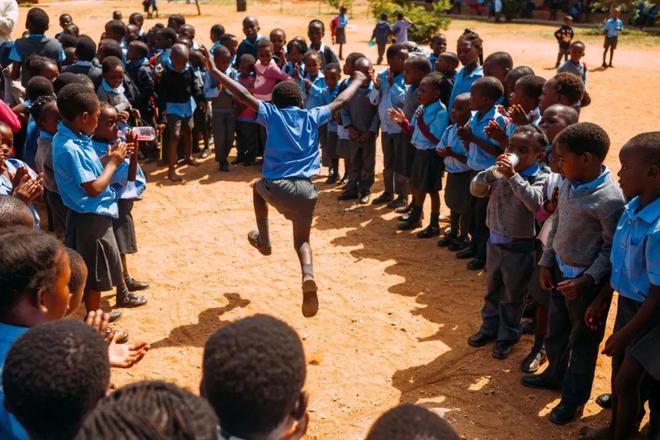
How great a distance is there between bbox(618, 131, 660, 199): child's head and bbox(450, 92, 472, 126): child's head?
280 centimetres

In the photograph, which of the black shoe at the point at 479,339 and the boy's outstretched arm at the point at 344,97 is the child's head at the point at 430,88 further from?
the black shoe at the point at 479,339

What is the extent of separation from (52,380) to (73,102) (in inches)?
114

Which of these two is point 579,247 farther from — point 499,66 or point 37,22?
point 37,22

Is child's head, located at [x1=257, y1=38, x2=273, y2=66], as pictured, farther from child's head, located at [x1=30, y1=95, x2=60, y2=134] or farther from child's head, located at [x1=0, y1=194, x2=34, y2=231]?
child's head, located at [x1=0, y1=194, x2=34, y2=231]

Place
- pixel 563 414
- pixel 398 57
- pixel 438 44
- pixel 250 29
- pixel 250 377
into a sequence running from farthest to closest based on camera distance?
1. pixel 250 29
2. pixel 438 44
3. pixel 398 57
4. pixel 563 414
5. pixel 250 377

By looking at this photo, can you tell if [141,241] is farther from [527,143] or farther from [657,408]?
[657,408]

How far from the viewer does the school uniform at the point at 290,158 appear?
4.82m

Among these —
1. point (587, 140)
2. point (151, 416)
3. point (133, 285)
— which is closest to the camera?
point (151, 416)

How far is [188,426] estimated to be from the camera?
149cm

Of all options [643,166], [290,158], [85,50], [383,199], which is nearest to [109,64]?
[85,50]

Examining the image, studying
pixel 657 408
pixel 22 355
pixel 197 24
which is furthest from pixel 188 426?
pixel 197 24

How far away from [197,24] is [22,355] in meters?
25.9

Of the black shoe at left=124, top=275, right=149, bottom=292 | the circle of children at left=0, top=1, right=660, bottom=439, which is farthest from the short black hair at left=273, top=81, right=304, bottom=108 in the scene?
the black shoe at left=124, top=275, right=149, bottom=292

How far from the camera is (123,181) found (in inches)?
197
